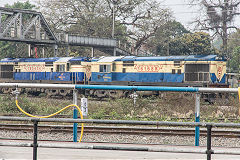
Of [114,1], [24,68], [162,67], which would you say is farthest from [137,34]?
[162,67]

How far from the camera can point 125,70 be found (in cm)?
2934

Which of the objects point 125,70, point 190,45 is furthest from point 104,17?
point 125,70

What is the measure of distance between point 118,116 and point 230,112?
4.71 metres

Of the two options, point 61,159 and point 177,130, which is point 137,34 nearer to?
point 177,130

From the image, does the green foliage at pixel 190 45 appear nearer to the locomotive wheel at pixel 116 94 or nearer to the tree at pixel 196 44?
the tree at pixel 196 44

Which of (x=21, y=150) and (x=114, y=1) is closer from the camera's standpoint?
(x=21, y=150)

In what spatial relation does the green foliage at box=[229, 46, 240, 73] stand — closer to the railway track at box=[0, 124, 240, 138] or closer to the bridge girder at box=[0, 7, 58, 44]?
the bridge girder at box=[0, 7, 58, 44]

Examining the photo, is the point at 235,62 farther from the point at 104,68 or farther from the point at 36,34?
the point at 104,68

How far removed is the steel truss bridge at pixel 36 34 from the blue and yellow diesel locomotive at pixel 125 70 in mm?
8786

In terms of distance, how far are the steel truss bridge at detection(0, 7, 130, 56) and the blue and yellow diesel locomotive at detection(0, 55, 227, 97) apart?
8786 mm

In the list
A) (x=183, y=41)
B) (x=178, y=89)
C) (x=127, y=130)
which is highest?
(x=183, y=41)

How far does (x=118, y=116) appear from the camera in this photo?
13617 millimetres

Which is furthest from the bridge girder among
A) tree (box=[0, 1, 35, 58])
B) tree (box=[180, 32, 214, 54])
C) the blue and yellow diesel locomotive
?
tree (box=[180, 32, 214, 54])

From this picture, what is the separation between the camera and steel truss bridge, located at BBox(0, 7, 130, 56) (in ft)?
145
